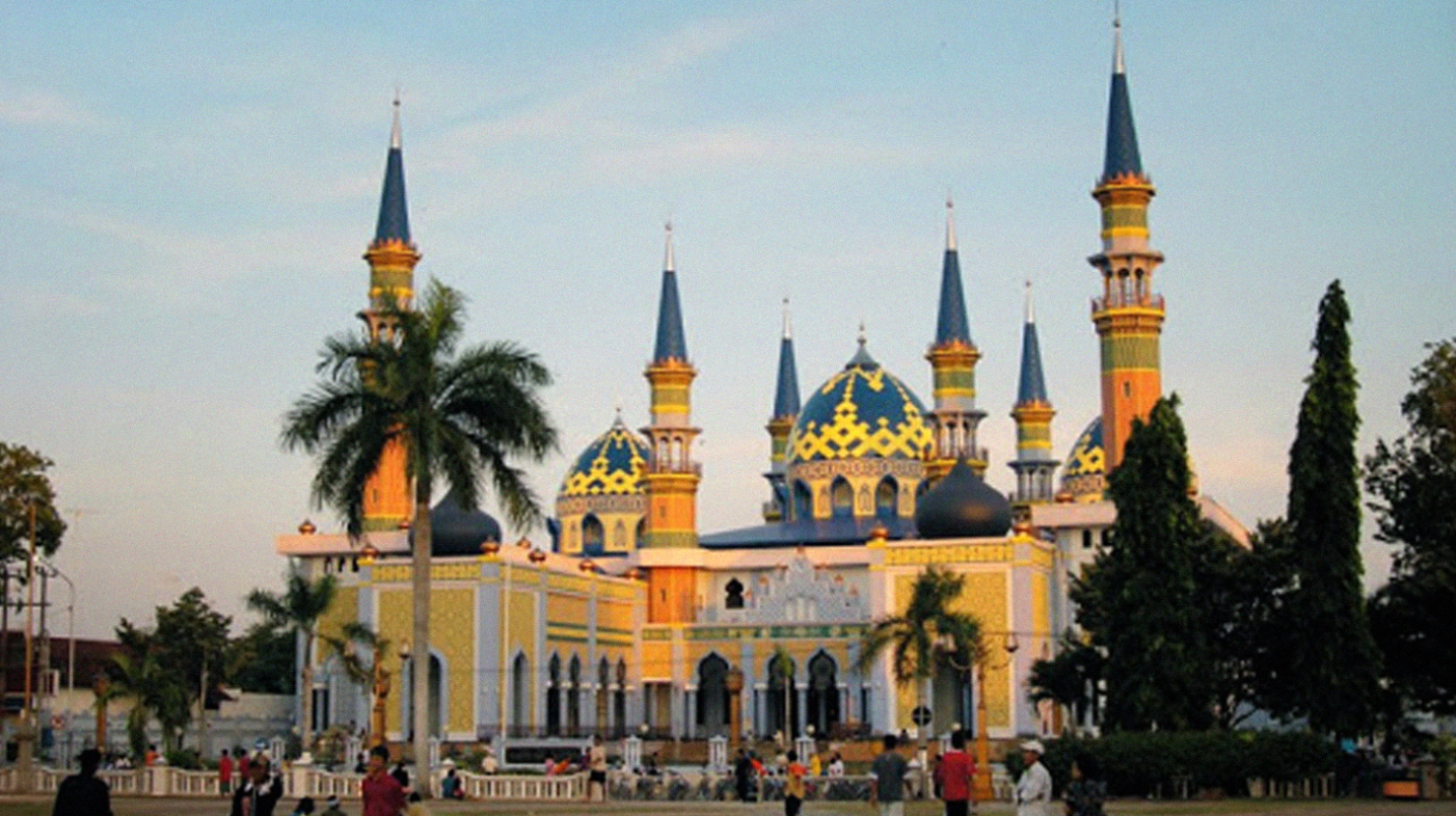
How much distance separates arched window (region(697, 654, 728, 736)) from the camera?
67.9 metres

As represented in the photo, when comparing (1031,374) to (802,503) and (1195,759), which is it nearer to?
(802,503)

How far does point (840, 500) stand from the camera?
244ft

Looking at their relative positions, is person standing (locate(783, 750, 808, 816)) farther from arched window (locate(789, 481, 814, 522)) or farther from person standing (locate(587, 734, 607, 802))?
arched window (locate(789, 481, 814, 522))

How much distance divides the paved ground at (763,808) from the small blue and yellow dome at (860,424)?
38.5 metres

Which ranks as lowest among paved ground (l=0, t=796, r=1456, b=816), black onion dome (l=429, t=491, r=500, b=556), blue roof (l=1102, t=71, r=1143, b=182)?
paved ground (l=0, t=796, r=1456, b=816)

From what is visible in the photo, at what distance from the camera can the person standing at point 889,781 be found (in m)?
20.0

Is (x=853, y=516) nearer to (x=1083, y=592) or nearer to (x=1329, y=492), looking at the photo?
(x=1083, y=592)

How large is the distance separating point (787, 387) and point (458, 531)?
1036 inches

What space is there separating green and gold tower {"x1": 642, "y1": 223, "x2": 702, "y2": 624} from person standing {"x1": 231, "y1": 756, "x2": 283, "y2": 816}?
47.6 metres

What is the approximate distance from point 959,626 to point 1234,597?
11326mm

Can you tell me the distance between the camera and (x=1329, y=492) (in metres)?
36.9

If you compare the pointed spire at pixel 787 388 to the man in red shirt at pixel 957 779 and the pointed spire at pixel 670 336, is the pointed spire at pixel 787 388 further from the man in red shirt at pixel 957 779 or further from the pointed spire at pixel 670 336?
the man in red shirt at pixel 957 779

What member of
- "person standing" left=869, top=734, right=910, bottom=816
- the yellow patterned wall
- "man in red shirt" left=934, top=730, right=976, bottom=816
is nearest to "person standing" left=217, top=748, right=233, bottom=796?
"person standing" left=869, top=734, right=910, bottom=816

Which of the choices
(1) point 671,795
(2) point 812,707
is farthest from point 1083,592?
(2) point 812,707
